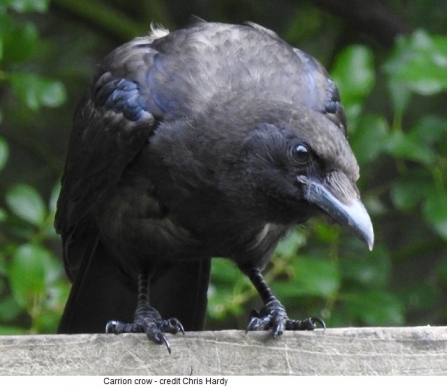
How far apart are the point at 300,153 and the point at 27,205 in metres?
1.60

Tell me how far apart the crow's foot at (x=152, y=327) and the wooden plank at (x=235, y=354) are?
0.05 meters

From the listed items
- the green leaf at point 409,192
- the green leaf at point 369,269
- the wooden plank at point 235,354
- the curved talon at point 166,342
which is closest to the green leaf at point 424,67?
the green leaf at point 409,192

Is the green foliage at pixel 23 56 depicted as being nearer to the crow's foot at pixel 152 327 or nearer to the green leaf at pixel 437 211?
the crow's foot at pixel 152 327

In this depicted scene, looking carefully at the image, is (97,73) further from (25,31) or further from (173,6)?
(173,6)

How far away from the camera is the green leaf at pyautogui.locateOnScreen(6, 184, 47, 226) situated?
13.4 feet

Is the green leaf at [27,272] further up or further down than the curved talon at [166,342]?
further down

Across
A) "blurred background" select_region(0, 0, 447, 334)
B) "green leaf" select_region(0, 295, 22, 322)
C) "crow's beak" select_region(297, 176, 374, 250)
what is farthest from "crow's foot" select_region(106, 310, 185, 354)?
"green leaf" select_region(0, 295, 22, 322)

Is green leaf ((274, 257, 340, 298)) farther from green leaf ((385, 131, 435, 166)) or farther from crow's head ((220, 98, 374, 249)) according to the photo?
crow's head ((220, 98, 374, 249))

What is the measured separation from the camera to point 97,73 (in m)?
3.68

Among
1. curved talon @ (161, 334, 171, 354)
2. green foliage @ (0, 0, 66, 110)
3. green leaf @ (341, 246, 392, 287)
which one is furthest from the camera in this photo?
green leaf @ (341, 246, 392, 287)

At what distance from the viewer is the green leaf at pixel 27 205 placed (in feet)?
13.4

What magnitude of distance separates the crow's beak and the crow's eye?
5 cm

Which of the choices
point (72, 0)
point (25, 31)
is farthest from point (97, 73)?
point (72, 0)
